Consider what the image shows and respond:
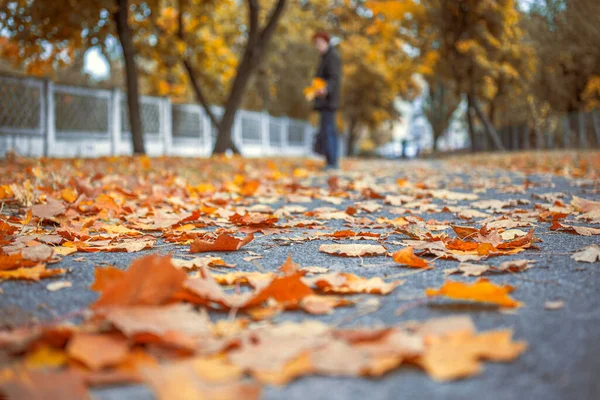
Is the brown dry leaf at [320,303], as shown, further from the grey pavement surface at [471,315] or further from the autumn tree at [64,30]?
the autumn tree at [64,30]

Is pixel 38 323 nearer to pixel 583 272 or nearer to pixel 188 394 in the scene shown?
pixel 188 394

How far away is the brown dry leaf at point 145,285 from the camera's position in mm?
1530

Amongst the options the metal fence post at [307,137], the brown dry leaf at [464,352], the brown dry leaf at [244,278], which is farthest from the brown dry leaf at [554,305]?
the metal fence post at [307,137]

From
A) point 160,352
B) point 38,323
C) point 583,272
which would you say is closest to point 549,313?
point 583,272

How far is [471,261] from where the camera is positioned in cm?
235

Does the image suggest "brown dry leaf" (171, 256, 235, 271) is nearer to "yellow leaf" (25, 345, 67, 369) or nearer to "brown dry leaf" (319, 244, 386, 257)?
"brown dry leaf" (319, 244, 386, 257)

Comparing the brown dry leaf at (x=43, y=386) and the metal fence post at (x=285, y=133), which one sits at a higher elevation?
the metal fence post at (x=285, y=133)

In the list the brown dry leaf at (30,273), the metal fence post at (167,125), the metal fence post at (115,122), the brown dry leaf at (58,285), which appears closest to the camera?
the brown dry leaf at (58,285)

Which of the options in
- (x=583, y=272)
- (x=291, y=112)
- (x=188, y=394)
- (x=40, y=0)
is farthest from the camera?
(x=291, y=112)

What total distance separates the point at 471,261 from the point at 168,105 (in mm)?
18597

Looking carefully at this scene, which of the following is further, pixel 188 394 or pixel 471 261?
pixel 471 261

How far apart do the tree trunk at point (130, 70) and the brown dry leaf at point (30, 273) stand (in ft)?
35.6

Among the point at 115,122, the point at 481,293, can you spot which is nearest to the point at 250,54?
the point at 115,122

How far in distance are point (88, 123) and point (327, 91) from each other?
8.02m
